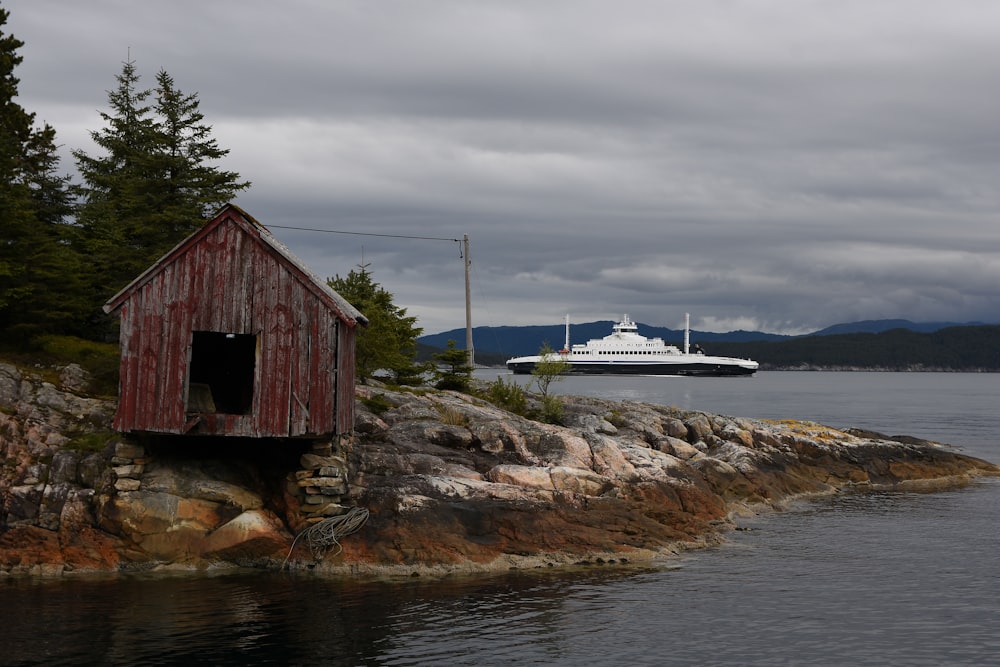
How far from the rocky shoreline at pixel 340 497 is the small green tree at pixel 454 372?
889cm

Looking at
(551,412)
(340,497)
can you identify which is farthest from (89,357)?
(551,412)

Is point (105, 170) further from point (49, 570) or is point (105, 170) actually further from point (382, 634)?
point (382, 634)

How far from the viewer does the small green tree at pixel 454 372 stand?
135 ft

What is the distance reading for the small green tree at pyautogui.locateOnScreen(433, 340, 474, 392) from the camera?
41156mm

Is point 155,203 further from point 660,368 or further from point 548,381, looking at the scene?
point 660,368

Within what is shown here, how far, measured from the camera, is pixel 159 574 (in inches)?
888

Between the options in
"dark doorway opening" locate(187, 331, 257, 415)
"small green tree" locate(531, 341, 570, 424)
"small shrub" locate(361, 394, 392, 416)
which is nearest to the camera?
"dark doorway opening" locate(187, 331, 257, 415)

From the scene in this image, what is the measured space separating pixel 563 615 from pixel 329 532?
6677mm

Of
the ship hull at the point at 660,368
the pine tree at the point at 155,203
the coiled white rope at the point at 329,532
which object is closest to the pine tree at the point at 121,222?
the pine tree at the point at 155,203

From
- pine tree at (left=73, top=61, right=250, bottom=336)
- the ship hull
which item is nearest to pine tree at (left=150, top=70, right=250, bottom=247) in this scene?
pine tree at (left=73, top=61, right=250, bottom=336)

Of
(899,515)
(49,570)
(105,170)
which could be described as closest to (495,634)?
(49,570)

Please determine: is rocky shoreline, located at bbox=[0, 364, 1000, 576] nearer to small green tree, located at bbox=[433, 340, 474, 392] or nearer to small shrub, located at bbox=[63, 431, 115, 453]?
small shrub, located at bbox=[63, 431, 115, 453]

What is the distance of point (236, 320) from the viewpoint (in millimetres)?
23984

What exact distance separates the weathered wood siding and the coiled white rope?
2.20m
